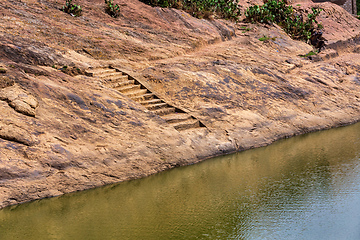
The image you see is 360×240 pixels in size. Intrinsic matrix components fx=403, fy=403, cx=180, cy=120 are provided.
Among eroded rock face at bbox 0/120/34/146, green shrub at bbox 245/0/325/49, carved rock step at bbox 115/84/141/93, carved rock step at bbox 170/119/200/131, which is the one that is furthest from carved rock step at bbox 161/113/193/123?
green shrub at bbox 245/0/325/49

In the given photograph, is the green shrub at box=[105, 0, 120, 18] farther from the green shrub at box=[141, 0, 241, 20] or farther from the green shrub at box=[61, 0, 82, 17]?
the green shrub at box=[141, 0, 241, 20]

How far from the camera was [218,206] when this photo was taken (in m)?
9.47

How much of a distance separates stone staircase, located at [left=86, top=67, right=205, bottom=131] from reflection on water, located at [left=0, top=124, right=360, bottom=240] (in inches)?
77.1

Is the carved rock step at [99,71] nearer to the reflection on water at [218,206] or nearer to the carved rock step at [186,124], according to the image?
the carved rock step at [186,124]

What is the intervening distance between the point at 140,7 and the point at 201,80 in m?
7.50

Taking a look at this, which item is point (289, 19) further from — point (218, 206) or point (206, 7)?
point (218, 206)

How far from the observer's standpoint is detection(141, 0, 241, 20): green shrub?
76.0ft

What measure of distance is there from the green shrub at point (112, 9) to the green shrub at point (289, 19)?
9.47m

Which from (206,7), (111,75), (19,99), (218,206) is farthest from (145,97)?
(206,7)

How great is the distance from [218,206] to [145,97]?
6730mm

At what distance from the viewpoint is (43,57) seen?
582 inches

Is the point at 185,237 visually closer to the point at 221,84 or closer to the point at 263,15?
the point at 221,84

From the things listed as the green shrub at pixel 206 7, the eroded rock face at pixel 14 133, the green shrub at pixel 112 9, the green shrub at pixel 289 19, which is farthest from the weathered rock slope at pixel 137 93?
the green shrub at pixel 289 19

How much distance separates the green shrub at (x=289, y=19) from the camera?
Result: 26.2 meters
